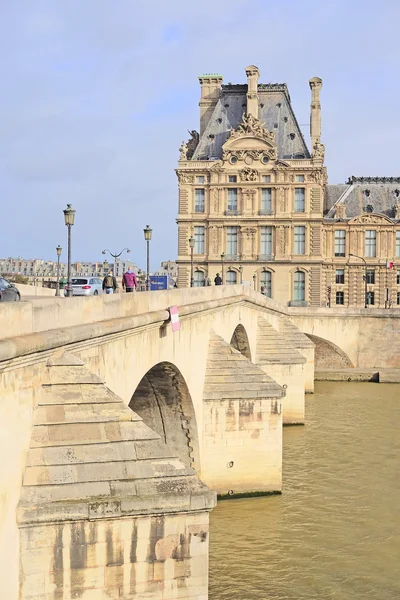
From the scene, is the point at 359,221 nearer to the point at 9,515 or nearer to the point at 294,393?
the point at 294,393

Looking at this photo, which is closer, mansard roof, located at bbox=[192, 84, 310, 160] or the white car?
the white car

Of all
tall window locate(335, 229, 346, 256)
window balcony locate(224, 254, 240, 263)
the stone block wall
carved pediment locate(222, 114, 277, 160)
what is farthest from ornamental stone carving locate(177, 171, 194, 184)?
the stone block wall

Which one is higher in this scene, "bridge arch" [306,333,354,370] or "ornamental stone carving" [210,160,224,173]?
"ornamental stone carving" [210,160,224,173]

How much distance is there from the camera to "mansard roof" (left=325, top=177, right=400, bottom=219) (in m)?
79.5

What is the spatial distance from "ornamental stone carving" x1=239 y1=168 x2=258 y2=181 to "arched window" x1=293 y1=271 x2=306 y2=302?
9.67 meters

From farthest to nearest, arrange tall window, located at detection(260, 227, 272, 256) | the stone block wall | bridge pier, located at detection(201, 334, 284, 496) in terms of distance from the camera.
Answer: tall window, located at detection(260, 227, 272, 256)
bridge pier, located at detection(201, 334, 284, 496)
the stone block wall

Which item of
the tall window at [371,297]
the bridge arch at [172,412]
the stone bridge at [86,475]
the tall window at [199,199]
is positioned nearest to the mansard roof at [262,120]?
the tall window at [199,199]

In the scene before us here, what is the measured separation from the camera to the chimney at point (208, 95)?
78.5 m

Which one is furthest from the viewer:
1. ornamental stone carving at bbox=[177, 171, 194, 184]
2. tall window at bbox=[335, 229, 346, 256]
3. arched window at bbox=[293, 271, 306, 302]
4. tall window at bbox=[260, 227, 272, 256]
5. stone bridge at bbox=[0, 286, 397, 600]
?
tall window at bbox=[335, 229, 346, 256]

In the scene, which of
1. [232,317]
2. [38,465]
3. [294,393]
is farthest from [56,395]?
[294,393]

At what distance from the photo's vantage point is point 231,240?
75.4 metres

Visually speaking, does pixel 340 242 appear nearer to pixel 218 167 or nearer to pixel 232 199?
pixel 232 199

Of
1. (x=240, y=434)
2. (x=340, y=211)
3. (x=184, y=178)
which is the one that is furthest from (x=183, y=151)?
(x=240, y=434)

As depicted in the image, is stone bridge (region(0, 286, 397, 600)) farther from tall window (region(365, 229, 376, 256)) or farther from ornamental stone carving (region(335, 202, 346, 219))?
ornamental stone carving (region(335, 202, 346, 219))
